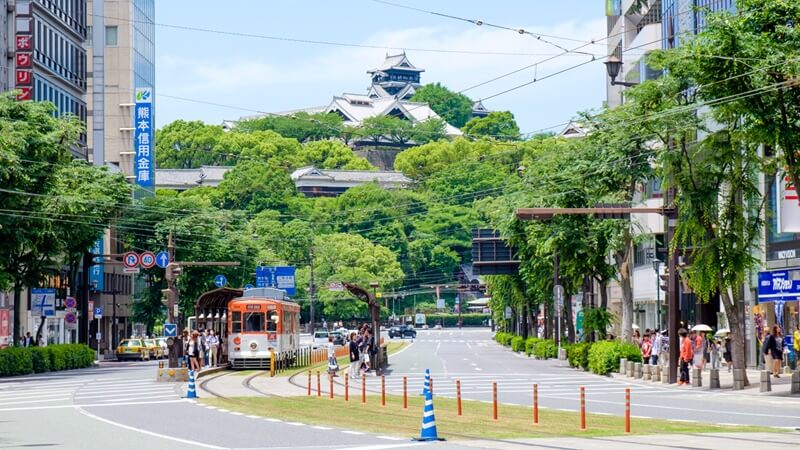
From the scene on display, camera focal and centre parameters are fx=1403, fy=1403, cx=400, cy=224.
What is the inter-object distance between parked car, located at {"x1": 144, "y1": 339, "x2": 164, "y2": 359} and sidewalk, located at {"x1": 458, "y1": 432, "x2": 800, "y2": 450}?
210 feet

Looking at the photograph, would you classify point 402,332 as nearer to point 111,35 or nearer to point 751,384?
point 111,35

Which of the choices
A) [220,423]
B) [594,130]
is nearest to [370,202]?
[594,130]

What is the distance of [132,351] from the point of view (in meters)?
82.8

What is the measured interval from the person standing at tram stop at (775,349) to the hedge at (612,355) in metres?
6.79

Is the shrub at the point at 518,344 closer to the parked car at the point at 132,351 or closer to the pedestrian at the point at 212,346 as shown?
the parked car at the point at 132,351

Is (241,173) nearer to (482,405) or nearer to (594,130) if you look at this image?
(594,130)

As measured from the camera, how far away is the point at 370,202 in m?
158

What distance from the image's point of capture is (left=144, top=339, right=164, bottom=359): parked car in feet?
277

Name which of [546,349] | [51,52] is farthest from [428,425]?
[51,52]

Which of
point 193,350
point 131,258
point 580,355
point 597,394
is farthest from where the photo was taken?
point 131,258

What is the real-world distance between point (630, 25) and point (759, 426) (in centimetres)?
6373

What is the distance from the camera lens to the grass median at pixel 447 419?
24656 mm

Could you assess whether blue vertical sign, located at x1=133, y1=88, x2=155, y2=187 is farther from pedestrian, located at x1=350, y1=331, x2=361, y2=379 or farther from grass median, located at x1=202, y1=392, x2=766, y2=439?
grass median, located at x1=202, y1=392, x2=766, y2=439

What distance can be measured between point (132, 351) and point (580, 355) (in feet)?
112
